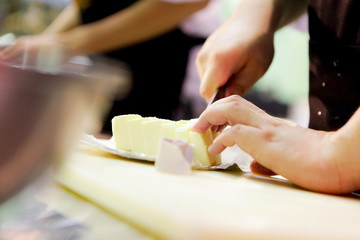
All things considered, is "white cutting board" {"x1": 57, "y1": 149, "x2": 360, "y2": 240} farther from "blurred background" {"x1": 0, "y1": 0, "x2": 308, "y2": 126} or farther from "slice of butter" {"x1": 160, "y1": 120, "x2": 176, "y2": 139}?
"blurred background" {"x1": 0, "y1": 0, "x2": 308, "y2": 126}

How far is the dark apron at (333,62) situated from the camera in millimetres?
971

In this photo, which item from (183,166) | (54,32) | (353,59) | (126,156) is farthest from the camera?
(54,32)

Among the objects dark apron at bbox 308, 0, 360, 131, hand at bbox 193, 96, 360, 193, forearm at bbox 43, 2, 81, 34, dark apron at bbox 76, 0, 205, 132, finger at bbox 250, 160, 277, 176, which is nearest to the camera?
hand at bbox 193, 96, 360, 193

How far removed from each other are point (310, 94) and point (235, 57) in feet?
0.77

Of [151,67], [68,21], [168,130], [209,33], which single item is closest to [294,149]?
[168,130]

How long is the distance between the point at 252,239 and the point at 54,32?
6.53 ft

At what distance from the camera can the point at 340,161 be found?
60cm

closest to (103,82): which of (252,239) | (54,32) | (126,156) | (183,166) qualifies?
(252,239)

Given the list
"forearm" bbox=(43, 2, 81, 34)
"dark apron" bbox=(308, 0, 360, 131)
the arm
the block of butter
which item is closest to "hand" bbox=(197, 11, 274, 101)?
the arm

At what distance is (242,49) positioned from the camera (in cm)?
105

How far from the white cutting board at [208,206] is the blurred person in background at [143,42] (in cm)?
129

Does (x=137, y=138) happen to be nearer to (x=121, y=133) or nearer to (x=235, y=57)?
(x=121, y=133)

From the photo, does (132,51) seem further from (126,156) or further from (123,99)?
(126,156)

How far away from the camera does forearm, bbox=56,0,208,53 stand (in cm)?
183
